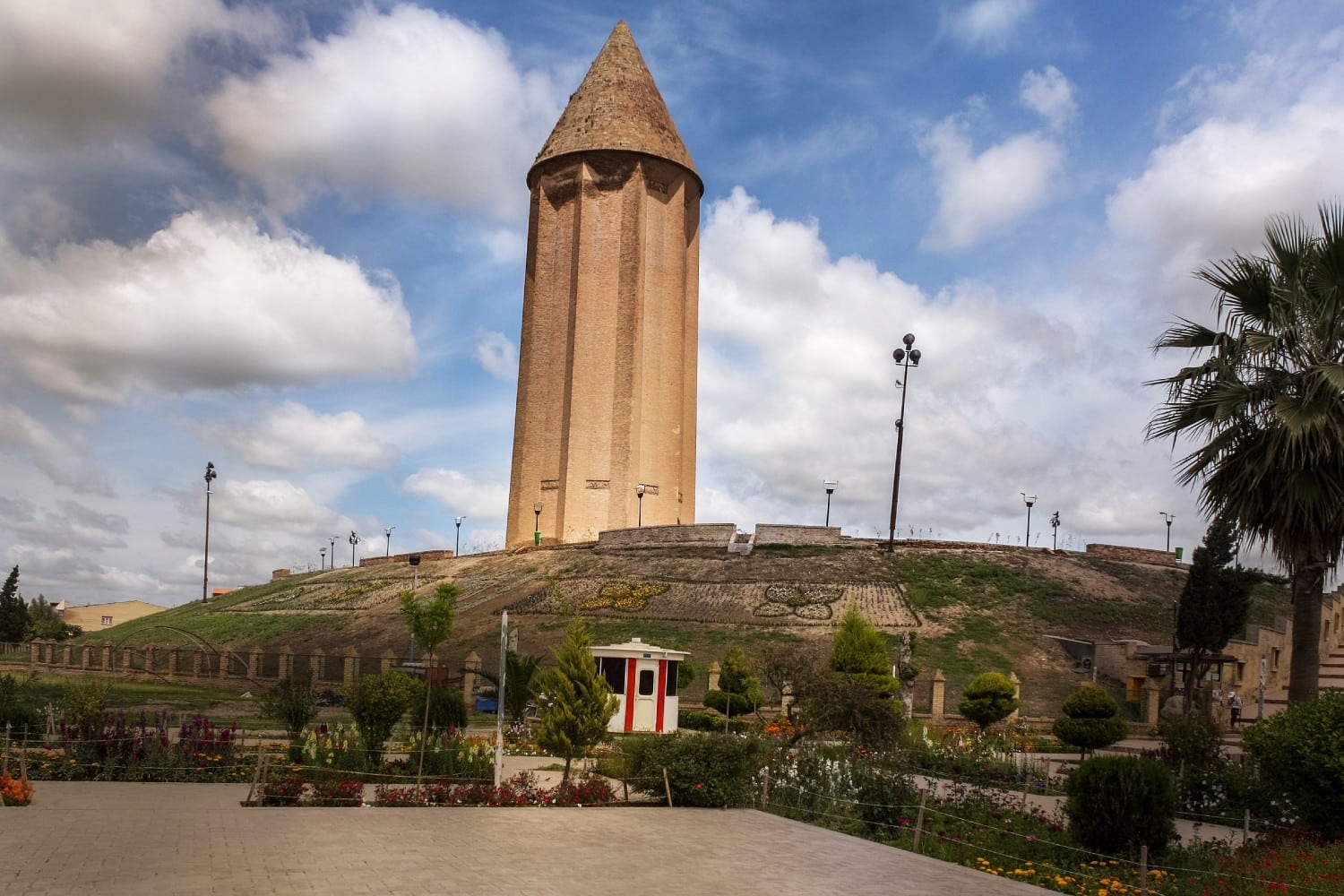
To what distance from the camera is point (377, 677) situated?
1600cm

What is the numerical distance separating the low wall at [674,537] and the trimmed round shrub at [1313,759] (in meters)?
37.2

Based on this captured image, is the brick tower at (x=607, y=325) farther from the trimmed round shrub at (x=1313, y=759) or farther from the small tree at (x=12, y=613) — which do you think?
the trimmed round shrub at (x=1313, y=759)

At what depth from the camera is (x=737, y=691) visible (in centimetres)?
2722

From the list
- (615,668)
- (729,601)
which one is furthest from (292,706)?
(729,601)

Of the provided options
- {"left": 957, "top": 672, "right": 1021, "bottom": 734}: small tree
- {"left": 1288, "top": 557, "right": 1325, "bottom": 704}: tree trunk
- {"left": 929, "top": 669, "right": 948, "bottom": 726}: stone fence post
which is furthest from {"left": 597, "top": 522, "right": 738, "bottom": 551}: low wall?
{"left": 1288, "top": 557, "right": 1325, "bottom": 704}: tree trunk

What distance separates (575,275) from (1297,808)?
56.4m

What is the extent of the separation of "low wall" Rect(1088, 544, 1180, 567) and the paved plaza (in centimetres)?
3871

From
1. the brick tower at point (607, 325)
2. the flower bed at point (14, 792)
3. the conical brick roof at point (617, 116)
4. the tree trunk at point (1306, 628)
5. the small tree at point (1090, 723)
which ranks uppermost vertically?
the conical brick roof at point (617, 116)

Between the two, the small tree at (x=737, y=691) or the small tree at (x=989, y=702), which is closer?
the small tree at (x=989, y=702)

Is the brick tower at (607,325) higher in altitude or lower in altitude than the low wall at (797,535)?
higher

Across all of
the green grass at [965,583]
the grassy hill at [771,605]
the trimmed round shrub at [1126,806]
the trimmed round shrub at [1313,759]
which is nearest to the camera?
the trimmed round shrub at [1126,806]

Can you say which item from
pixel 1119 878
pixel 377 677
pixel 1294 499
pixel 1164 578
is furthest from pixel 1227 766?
pixel 1164 578

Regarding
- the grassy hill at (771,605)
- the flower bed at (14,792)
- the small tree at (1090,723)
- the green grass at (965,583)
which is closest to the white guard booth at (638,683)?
the grassy hill at (771,605)

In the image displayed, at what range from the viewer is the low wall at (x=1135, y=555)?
47.4 m
